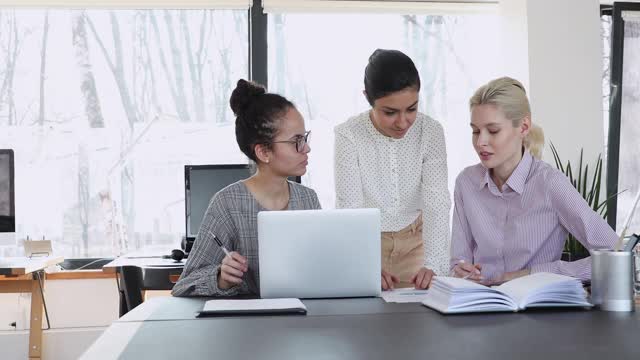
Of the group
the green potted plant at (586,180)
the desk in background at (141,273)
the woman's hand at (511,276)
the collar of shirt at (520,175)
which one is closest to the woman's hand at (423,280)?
the woman's hand at (511,276)

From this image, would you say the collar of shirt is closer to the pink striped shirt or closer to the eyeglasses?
the pink striped shirt

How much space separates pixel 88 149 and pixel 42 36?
2.40ft

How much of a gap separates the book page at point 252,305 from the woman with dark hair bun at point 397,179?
2.83ft

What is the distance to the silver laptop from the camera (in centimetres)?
201

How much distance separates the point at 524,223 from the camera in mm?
2369

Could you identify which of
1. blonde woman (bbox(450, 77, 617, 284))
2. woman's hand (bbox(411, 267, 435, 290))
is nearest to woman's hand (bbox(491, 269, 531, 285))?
blonde woman (bbox(450, 77, 617, 284))

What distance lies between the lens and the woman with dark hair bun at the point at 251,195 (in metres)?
2.23

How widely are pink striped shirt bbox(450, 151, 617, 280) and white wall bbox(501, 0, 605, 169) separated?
224 cm

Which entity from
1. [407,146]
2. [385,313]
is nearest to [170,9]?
[407,146]

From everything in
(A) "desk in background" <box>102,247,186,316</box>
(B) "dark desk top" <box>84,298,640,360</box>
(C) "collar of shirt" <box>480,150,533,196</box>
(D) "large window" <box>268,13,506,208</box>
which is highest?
(D) "large window" <box>268,13,506,208</box>

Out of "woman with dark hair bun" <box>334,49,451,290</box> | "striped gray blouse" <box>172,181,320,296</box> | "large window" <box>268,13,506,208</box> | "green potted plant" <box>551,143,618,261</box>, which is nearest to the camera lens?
"striped gray blouse" <box>172,181,320,296</box>

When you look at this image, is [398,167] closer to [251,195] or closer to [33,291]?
[251,195]

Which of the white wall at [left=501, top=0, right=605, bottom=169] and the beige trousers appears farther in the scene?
the white wall at [left=501, top=0, right=605, bottom=169]

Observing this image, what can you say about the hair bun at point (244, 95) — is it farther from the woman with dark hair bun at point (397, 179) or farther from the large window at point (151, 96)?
the large window at point (151, 96)
